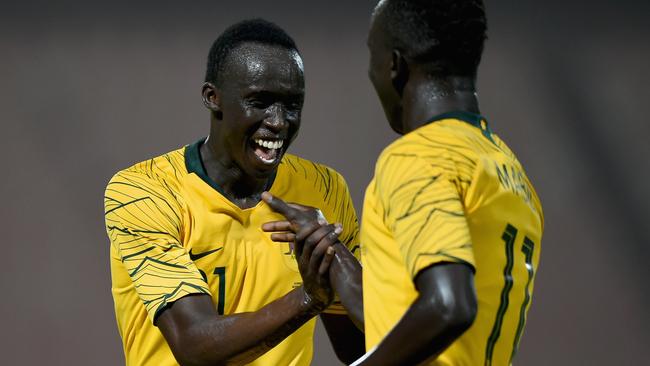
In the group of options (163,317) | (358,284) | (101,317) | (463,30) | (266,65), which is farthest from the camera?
(101,317)

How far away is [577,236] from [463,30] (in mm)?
2498

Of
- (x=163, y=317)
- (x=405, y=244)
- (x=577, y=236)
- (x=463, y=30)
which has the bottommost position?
(x=577, y=236)

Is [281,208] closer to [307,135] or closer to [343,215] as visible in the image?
[343,215]

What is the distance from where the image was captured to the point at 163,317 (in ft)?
6.09

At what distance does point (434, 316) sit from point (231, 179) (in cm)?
105

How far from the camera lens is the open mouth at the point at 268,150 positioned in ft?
6.68

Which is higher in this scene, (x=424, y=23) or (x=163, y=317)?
(x=424, y=23)

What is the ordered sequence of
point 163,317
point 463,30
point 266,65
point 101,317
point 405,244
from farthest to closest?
point 101,317 → point 266,65 → point 163,317 → point 463,30 → point 405,244

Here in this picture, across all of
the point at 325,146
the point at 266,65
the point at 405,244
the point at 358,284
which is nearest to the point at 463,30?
the point at 405,244

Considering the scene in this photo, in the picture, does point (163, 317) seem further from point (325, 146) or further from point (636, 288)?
point (636, 288)

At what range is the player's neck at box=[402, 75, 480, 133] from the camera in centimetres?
132

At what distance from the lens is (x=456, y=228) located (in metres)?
1.18

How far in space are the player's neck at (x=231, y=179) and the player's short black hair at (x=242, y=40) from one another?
158mm

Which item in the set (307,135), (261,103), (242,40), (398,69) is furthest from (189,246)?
(307,135)
